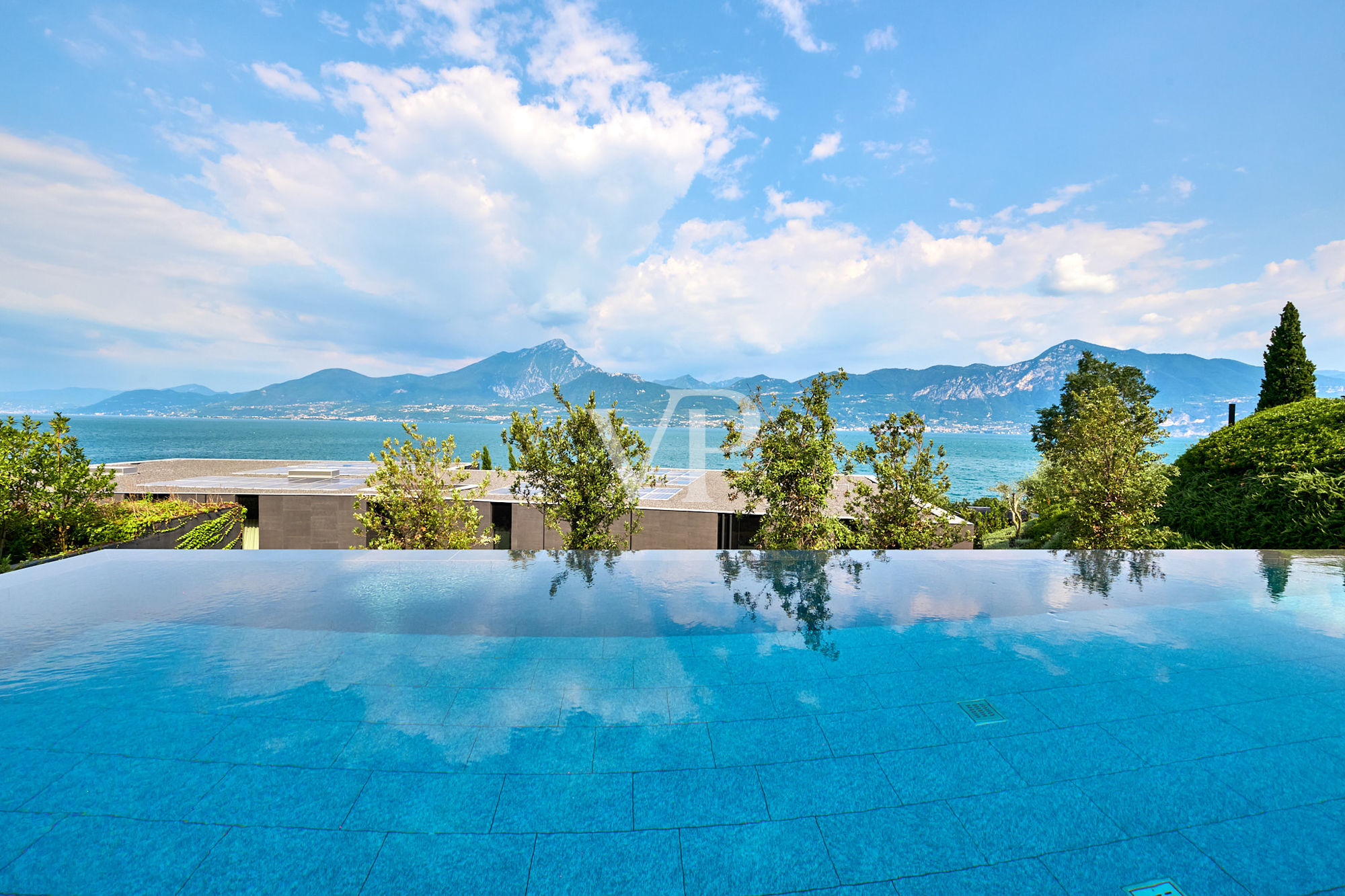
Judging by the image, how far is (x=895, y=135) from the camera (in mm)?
14734

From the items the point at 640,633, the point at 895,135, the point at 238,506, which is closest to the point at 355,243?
the point at 238,506

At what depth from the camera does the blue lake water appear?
221 feet

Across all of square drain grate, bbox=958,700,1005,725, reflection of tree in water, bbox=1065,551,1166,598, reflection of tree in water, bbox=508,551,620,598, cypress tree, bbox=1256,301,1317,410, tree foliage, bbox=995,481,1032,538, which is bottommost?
tree foliage, bbox=995,481,1032,538

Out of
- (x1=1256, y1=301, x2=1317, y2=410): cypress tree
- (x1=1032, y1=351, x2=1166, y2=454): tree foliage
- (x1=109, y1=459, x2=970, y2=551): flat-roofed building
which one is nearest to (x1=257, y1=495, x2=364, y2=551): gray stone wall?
(x1=109, y1=459, x2=970, y2=551): flat-roofed building

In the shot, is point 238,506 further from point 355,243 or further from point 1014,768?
point 1014,768

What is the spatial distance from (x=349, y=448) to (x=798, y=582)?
111m

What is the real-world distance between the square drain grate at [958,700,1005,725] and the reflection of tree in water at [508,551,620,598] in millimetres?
3465

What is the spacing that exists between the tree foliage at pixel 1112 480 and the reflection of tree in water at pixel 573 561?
8228 mm

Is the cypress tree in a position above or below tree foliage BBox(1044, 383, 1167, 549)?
above

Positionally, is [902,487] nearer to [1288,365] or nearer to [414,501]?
[414,501]

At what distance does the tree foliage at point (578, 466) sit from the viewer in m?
8.31

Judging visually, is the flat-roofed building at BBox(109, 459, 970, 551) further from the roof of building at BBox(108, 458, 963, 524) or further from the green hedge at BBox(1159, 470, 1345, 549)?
the green hedge at BBox(1159, 470, 1345, 549)

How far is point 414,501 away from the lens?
344 inches

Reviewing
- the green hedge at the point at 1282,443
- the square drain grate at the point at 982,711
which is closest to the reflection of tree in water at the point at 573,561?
the square drain grate at the point at 982,711
